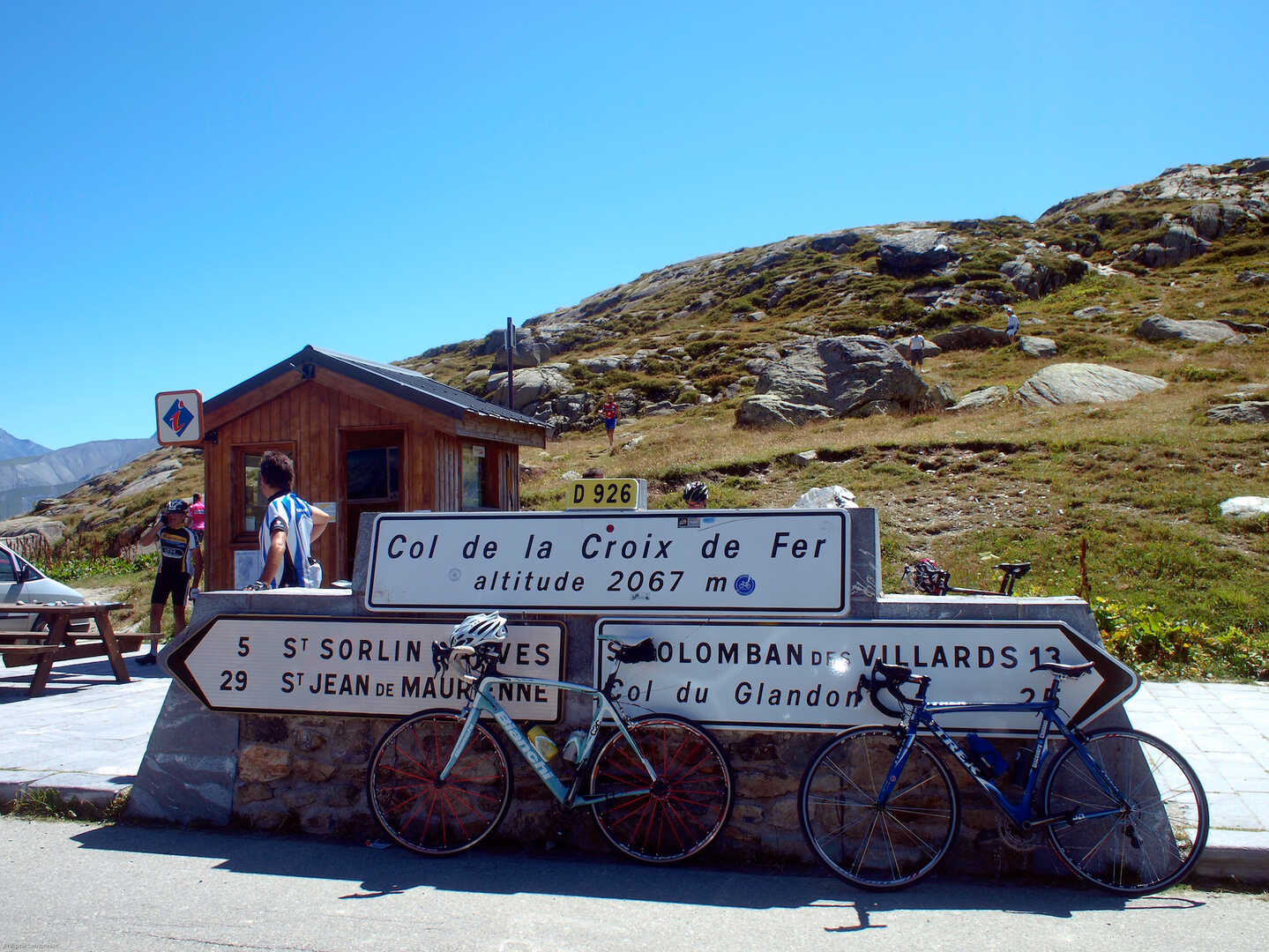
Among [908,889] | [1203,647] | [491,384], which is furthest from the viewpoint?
[491,384]

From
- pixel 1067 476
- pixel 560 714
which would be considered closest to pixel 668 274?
pixel 1067 476

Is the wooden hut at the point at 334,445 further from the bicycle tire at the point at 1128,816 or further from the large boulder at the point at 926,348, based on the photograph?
the large boulder at the point at 926,348

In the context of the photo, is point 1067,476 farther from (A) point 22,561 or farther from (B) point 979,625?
(A) point 22,561

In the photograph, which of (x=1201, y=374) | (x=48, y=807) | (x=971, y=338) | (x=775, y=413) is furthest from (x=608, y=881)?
(x=971, y=338)

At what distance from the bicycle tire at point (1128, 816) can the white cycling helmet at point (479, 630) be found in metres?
2.57

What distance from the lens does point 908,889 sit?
3811 mm

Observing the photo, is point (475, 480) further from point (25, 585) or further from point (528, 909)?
point (528, 909)

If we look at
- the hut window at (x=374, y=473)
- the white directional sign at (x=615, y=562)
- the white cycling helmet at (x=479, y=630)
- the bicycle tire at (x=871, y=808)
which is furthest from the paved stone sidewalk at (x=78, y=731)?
the bicycle tire at (x=871, y=808)

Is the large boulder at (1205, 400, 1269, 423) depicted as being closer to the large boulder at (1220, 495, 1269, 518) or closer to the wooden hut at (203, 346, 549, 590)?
the large boulder at (1220, 495, 1269, 518)

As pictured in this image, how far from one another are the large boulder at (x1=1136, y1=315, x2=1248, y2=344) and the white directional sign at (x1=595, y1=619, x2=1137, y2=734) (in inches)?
1282

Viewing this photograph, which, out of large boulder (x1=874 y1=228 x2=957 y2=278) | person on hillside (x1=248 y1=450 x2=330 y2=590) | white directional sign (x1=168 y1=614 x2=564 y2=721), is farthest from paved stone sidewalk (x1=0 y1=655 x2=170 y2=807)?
large boulder (x1=874 y1=228 x2=957 y2=278)

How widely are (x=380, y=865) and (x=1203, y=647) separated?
8121mm

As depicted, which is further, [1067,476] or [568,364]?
[568,364]

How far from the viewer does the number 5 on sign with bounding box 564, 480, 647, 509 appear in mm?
4891
